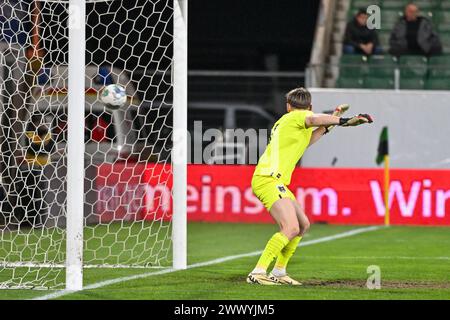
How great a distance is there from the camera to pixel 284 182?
10.9 meters

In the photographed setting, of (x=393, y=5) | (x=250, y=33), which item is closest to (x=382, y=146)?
(x=393, y=5)

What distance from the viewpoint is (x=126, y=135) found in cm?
1897

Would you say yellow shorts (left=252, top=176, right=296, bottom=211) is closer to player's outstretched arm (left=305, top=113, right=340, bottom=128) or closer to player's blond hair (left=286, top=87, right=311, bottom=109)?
player's outstretched arm (left=305, top=113, right=340, bottom=128)

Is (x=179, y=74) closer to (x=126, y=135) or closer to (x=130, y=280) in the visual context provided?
(x=130, y=280)

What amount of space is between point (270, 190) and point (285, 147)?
420mm

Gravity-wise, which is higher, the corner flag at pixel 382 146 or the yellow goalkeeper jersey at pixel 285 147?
the yellow goalkeeper jersey at pixel 285 147

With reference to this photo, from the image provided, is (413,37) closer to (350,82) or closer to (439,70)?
(439,70)

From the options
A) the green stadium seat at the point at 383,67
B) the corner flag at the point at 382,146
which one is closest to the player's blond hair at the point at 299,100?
the corner flag at the point at 382,146

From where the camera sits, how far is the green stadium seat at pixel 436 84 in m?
20.8

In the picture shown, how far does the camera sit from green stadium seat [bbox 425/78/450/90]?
2081 cm

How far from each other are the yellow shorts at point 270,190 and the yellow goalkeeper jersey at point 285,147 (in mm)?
46

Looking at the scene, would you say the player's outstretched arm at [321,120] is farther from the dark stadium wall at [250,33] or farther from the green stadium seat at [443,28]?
the dark stadium wall at [250,33]

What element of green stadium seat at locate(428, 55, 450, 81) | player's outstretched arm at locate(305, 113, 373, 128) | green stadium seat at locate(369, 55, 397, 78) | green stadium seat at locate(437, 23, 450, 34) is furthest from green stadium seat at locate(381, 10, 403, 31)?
player's outstretched arm at locate(305, 113, 373, 128)
